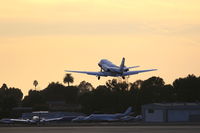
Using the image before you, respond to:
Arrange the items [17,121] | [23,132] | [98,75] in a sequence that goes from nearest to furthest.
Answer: [23,132]
[98,75]
[17,121]

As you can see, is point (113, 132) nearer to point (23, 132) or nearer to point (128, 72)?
point (23, 132)

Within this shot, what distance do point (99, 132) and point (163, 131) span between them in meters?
10.0

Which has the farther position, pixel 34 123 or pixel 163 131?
pixel 34 123

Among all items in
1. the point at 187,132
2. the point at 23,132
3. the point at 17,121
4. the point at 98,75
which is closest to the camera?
the point at 187,132

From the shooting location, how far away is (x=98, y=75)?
17812 cm

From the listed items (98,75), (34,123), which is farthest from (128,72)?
(34,123)

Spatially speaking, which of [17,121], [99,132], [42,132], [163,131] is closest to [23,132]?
[42,132]

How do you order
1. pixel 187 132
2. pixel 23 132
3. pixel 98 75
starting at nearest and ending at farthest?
pixel 187 132 → pixel 23 132 → pixel 98 75

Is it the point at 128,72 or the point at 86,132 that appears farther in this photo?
the point at 128,72

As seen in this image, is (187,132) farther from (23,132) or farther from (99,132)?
(23,132)

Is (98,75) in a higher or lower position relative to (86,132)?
higher

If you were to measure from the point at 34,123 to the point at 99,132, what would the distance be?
2378 inches

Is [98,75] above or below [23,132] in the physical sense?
above

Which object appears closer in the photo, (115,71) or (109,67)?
(115,71)
